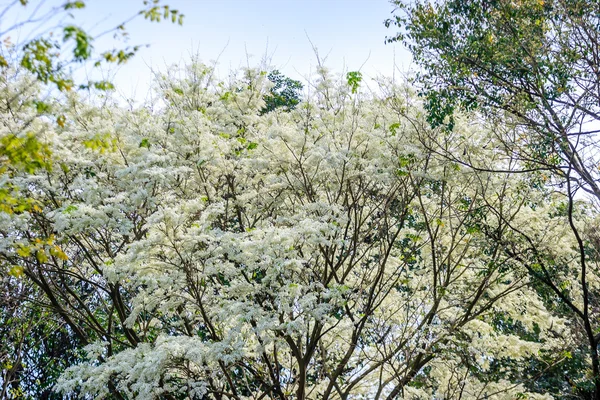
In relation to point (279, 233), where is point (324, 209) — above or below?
above

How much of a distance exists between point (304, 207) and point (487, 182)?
117 inches

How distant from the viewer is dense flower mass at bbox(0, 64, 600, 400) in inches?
266

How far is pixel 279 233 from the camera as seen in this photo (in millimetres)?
6648

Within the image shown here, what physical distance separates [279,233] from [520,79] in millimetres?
4204

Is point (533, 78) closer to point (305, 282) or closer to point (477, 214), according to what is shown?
point (477, 214)

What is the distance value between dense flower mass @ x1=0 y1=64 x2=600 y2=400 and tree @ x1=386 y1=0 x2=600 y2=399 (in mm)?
302

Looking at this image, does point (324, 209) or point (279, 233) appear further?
point (324, 209)

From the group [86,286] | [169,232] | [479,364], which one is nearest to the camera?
[169,232]

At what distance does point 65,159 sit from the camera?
24.3 feet

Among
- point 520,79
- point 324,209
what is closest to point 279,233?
point 324,209

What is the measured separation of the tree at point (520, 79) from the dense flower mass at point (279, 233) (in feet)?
0.99

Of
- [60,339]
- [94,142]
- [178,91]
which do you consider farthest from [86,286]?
[94,142]

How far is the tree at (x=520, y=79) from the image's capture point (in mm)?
7180

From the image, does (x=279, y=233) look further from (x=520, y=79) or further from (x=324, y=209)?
(x=520, y=79)
